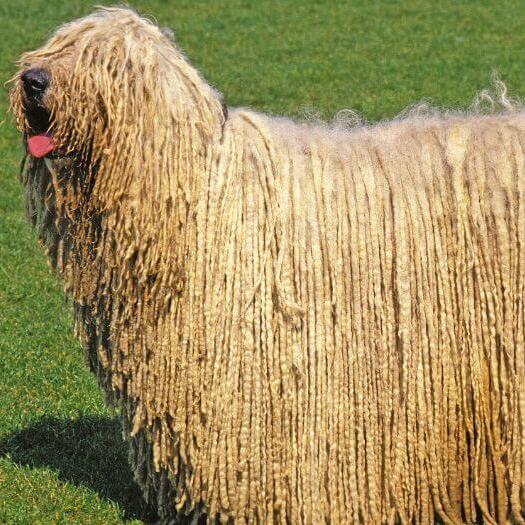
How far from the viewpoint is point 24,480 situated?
16.1ft

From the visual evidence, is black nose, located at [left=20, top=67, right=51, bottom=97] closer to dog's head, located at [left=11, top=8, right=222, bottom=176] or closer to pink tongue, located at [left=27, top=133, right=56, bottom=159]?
dog's head, located at [left=11, top=8, right=222, bottom=176]

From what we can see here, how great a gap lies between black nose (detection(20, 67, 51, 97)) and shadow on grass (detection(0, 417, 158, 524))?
1.78 meters

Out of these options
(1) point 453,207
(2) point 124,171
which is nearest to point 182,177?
(2) point 124,171

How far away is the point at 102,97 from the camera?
12.3ft

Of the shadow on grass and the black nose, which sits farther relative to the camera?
the shadow on grass

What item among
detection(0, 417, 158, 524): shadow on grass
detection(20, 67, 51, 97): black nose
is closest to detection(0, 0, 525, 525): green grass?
detection(0, 417, 158, 524): shadow on grass

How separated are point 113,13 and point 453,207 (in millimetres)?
1312

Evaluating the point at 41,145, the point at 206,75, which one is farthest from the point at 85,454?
the point at 206,75

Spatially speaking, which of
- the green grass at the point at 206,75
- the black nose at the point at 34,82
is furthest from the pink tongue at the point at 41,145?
the green grass at the point at 206,75

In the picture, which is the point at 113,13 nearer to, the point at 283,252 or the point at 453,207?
the point at 283,252

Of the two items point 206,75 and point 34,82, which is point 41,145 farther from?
point 206,75

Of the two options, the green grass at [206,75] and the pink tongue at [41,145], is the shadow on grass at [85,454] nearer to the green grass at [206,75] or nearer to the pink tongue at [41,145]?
the green grass at [206,75]

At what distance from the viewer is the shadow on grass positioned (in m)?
4.85

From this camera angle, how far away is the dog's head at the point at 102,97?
374 centimetres
